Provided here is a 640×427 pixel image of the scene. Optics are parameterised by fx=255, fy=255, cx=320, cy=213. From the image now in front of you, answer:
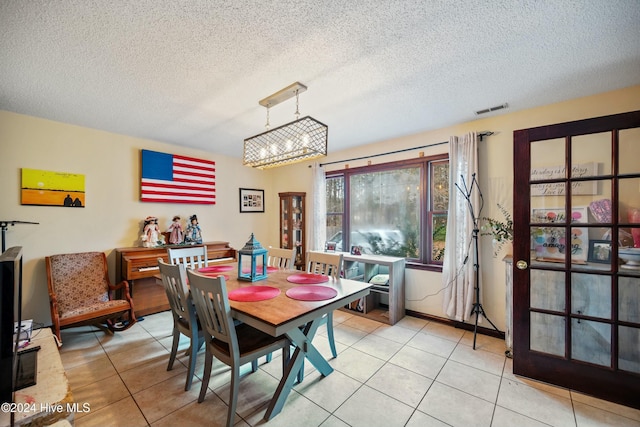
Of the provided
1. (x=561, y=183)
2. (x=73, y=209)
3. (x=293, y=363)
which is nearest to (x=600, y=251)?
(x=561, y=183)

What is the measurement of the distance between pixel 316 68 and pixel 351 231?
291 centimetres

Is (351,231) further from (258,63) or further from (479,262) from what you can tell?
(258,63)

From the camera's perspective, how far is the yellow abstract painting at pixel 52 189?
2.98 m

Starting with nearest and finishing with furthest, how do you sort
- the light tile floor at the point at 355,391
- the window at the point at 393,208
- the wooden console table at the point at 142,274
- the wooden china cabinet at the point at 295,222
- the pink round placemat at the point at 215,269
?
the light tile floor at the point at 355,391, the pink round placemat at the point at 215,269, the wooden console table at the point at 142,274, the window at the point at 393,208, the wooden china cabinet at the point at 295,222

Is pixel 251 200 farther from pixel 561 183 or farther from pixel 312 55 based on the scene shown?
pixel 561 183

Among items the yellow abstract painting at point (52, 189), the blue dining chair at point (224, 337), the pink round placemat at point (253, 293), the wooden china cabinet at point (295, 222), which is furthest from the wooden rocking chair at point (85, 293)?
the wooden china cabinet at point (295, 222)

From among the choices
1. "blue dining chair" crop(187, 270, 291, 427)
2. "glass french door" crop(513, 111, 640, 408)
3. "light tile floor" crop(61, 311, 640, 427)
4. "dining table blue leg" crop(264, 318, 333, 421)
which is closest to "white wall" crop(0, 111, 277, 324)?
"light tile floor" crop(61, 311, 640, 427)

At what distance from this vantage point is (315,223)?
182 inches

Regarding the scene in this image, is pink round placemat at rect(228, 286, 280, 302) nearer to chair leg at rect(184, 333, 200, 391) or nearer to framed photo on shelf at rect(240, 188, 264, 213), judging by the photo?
chair leg at rect(184, 333, 200, 391)

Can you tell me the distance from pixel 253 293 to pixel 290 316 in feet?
1.88

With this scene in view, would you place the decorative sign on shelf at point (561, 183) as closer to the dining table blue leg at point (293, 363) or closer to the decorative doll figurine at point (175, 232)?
the dining table blue leg at point (293, 363)

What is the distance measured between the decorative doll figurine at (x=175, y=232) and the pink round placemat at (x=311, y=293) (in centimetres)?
265

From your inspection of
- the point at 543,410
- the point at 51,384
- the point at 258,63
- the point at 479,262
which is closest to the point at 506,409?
the point at 543,410

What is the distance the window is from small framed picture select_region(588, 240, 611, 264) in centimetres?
153
